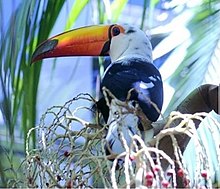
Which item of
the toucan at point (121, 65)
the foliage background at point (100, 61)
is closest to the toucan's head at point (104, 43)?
the toucan at point (121, 65)

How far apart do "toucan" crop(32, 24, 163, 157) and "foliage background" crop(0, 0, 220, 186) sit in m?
0.26

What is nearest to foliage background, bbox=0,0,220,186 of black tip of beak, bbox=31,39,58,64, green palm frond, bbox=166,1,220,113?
green palm frond, bbox=166,1,220,113

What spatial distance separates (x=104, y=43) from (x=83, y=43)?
0.16 ft

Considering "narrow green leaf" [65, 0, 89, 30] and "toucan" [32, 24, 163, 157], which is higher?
"narrow green leaf" [65, 0, 89, 30]

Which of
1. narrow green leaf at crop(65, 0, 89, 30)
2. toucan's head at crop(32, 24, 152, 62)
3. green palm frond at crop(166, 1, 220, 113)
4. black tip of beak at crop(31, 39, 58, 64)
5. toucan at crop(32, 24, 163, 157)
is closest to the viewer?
toucan at crop(32, 24, 163, 157)

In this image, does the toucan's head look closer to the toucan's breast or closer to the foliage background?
the toucan's breast

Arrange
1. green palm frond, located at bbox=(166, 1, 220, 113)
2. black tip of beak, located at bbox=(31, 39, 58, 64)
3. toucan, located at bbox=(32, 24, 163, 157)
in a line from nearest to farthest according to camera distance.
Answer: toucan, located at bbox=(32, 24, 163, 157)
black tip of beak, located at bbox=(31, 39, 58, 64)
green palm frond, located at bbox=(166, 1, 220, 113)

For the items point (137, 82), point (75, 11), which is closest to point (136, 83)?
point (137, 82)

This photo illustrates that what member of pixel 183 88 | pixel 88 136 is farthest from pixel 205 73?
pixel 88 136

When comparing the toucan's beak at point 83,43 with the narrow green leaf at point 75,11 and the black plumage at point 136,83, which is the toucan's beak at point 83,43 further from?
the narrow green leaf at point 75,11

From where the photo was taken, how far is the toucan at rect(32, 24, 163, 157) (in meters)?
0.87

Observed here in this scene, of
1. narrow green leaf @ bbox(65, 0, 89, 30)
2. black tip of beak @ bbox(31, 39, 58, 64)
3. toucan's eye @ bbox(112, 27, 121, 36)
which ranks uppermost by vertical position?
narrow green leaf @ bbox(65, 0, 89, 30)

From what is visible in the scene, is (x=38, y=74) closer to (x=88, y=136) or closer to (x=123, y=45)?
(x=123, y=45)

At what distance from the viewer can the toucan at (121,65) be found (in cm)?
87
